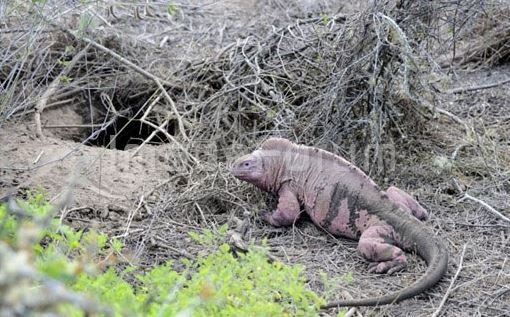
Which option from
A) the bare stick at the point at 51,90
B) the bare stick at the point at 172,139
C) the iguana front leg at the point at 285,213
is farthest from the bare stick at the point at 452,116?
the bare stick at the point at 51,90

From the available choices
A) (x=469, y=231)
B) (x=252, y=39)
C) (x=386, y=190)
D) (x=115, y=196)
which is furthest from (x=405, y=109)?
(x=115, y=196)

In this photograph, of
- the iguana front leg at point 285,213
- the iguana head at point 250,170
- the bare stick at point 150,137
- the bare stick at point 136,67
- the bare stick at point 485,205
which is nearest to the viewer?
the bare stick at point 485,205

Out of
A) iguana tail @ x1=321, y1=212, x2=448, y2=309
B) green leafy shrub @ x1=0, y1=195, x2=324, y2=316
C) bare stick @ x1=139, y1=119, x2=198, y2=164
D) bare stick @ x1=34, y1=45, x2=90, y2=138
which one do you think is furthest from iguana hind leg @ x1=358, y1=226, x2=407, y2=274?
bare stick @ x1=34, y1=45, x2=90, y2=138

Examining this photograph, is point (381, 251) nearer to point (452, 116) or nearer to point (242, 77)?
point (452, 116)

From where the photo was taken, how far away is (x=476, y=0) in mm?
7188

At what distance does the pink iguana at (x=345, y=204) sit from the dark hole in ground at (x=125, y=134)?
1966 mm

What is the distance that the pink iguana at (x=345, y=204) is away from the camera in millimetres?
5551

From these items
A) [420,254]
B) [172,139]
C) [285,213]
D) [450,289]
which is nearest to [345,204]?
[285,213]

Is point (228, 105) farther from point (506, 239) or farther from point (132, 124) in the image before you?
point (506, 239)

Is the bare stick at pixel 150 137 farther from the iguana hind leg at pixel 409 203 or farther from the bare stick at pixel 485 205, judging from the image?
the bare stick at pixel 485 205

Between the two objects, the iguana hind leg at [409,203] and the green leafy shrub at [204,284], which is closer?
the green leafy shrub at [204,284]

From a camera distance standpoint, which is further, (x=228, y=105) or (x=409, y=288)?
(x=228, y=105)

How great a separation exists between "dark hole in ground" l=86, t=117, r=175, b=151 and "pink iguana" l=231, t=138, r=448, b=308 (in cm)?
197

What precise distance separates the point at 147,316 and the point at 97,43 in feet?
19.9
